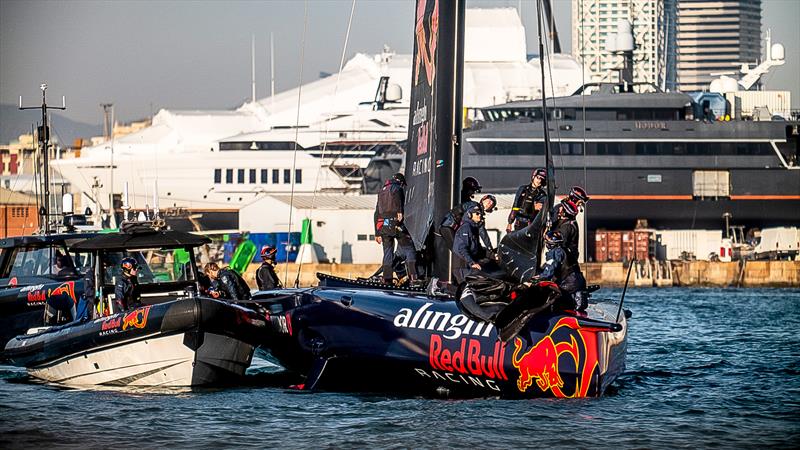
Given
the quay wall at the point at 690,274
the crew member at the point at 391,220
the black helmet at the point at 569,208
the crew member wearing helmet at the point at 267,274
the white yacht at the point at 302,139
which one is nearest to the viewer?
the black helmet at the point at 569,208

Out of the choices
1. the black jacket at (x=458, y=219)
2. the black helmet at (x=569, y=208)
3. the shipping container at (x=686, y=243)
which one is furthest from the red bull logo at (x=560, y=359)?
the shipping container at (x=686, y=243)

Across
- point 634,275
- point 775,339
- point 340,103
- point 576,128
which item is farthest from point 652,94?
point 775,339

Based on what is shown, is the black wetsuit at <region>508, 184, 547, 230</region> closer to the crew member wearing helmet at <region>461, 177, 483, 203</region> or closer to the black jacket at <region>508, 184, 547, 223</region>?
the black jacket at <region>508, 184, 547, 223</region>

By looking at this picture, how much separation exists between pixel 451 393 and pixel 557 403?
1419 mm

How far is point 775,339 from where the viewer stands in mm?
23469

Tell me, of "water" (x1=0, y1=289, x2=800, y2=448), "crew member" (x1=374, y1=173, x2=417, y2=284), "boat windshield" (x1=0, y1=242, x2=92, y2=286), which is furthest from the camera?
"boat windshield" (x1=0, y1=242, x2=92, y2=286)

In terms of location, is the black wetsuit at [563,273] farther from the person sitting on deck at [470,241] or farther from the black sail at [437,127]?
the black sail at [437,127]

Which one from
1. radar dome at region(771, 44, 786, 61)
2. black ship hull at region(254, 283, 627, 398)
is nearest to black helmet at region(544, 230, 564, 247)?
black ship hull at region(254, 283, 627, 398)

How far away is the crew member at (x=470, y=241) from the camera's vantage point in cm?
1491

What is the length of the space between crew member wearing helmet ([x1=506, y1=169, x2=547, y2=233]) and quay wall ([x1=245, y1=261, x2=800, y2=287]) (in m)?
36.1

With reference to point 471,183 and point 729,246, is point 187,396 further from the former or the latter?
point 729,246

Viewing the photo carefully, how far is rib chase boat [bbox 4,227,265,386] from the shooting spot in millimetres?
14609

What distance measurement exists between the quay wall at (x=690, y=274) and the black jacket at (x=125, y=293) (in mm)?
35806

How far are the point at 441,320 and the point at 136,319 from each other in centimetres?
340
